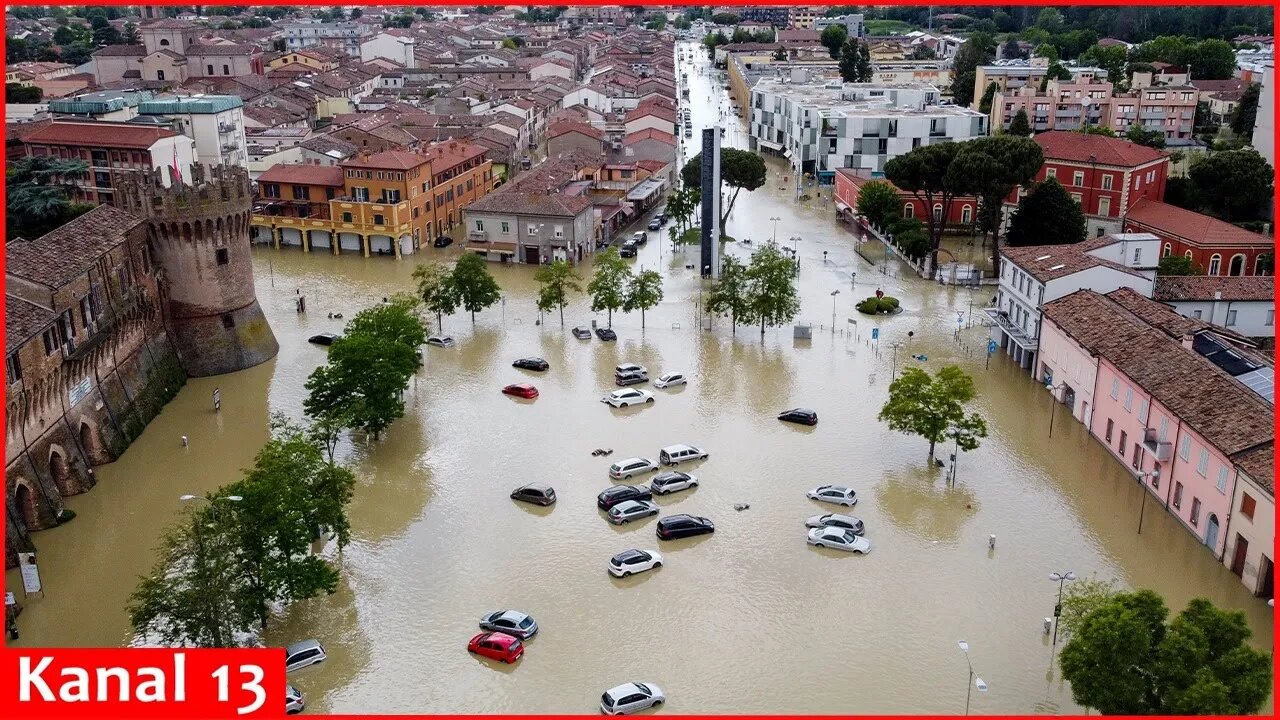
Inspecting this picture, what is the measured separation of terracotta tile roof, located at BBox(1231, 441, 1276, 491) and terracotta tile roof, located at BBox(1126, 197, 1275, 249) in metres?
26.8

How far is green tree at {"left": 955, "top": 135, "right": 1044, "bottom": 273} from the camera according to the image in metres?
48.1

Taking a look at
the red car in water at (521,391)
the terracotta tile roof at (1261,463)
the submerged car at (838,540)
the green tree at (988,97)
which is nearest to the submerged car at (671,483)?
the submerged car at (838,540)

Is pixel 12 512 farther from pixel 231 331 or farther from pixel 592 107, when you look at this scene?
pixel 592 107

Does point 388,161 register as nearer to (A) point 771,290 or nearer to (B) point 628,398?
(A) point 771,290

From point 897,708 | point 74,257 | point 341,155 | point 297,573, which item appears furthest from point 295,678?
point 341,155

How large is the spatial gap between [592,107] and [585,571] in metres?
74.6

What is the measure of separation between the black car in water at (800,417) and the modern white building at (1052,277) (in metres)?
9.42

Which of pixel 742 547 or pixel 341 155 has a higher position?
pixel 341 155

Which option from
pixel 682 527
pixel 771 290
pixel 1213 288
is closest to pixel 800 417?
pixel 682 527

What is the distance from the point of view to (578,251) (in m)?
52.8

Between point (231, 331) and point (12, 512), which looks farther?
point (231, 331)

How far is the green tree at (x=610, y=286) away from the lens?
41.9 m

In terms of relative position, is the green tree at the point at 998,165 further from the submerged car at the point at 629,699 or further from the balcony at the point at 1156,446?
the submerged car at the point at 629,699

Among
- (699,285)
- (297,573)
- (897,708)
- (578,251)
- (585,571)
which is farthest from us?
(578,251)
